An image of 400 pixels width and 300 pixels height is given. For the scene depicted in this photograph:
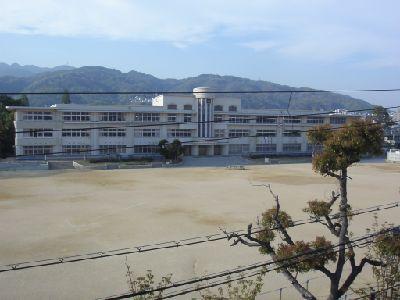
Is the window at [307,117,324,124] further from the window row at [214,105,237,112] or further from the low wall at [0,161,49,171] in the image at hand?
the low wall at [0,161,49,171]

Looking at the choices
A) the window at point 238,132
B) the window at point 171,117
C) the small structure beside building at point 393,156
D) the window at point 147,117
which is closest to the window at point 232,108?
the window at point 238,132

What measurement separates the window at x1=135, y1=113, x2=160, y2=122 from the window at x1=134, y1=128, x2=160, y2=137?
1156 millimetres

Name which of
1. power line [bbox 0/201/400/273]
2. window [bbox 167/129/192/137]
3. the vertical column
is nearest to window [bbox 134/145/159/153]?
window [bbox 167/129/192/137]

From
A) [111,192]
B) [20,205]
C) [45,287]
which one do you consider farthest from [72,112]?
[45,287]

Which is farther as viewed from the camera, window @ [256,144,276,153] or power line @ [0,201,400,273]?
window @ [256,144,276,153]

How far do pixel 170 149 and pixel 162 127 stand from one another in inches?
221

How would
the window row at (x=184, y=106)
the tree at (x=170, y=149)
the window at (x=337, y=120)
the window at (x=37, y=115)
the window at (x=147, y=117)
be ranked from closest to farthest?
the window at (x=37, y=115) → the tree at (x=170, y=149) → the window at (x=147, y=117) → the window row at (x=184, y=106) → the window at (x=337, y=120)

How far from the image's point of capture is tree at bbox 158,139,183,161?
47.2m

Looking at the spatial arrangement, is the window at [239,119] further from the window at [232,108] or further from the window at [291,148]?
the window at [291,148]

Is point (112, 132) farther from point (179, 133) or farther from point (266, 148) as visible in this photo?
point (266, 148)

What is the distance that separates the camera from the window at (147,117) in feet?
169

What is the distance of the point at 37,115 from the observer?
46594 mm

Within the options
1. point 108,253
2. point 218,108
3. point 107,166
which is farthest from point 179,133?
point 108,253

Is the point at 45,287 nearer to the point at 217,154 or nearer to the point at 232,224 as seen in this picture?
the point at 232,224
